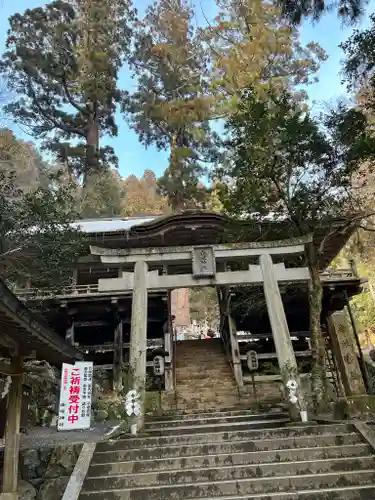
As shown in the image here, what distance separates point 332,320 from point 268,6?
1769 centimetres

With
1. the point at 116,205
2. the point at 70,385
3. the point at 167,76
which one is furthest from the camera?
the point at 116,205

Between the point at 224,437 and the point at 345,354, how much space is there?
897cm

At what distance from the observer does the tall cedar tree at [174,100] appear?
72.9 ft

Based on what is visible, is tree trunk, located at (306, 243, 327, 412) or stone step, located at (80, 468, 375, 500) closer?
stone step, located at (80, 468, 375, 500)

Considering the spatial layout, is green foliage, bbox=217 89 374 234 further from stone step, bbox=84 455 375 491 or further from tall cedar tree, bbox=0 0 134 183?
tall cedar tree, bbox=0 0 134 183

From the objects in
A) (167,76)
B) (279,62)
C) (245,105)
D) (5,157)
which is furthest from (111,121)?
(245,105)

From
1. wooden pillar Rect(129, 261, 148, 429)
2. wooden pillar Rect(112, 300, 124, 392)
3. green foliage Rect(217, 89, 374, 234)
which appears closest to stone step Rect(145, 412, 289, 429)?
wooden pillar Rect(129, 261, 148, 429)

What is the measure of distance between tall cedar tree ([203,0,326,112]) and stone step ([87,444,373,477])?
1705 centimetres

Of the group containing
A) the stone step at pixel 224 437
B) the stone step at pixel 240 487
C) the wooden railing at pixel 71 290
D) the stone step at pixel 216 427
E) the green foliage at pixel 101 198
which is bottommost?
the stone step at pixel 240 487

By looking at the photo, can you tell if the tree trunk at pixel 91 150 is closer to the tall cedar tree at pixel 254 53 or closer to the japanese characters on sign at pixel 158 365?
the tall cedar tree at pixel 254 53

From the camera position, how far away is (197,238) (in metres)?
14.3

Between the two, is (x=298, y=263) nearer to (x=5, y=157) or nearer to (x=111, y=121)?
(x=5, y=157)

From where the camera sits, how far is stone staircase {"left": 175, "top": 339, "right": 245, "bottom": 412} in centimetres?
1123

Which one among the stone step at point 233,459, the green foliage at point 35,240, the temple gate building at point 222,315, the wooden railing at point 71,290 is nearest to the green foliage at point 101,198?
the temple gate building at point 222,315
